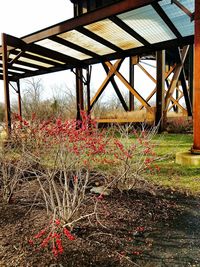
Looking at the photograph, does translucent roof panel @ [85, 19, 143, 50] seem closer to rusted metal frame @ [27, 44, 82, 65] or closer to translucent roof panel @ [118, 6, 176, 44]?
translucent roof panel @ [118, 6, 176, 44]

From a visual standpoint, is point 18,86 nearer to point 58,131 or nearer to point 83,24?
point 83,24

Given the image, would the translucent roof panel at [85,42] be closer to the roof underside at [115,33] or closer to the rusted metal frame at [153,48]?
the roof underside at [115,33]

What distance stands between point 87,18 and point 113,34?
110 cm

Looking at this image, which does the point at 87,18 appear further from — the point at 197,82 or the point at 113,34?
the point at 197,82

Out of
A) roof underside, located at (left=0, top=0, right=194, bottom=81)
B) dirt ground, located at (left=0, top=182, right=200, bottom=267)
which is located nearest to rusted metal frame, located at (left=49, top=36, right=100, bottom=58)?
roof underside, located at (left=0, top=0, right=194, bottom=81)

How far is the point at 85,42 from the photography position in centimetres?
662

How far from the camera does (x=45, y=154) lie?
3.05 metres

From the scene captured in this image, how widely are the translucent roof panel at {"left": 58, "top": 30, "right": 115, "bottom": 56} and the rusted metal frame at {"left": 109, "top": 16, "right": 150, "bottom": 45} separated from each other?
1.18 m

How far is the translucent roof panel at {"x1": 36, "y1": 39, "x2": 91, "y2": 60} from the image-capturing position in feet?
21.6

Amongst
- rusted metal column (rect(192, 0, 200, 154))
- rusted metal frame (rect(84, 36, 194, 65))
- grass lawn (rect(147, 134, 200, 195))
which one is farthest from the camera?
rusted metal frame (rect(84, 36, 194, 65))

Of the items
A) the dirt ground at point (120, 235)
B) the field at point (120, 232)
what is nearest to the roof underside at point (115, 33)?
the field at point (120, 232)

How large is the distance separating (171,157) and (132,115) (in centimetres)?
517

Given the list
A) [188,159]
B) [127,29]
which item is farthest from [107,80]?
[188,159]

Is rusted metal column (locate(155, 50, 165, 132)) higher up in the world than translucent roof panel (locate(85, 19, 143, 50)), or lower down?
lower down
